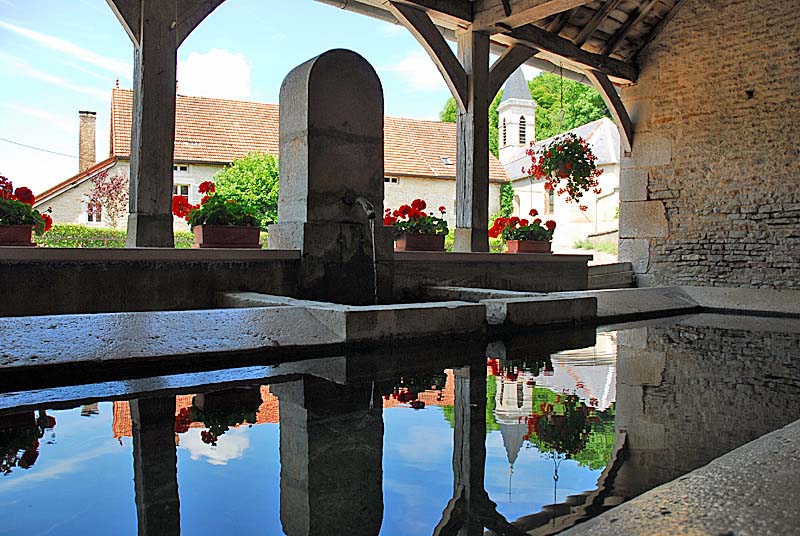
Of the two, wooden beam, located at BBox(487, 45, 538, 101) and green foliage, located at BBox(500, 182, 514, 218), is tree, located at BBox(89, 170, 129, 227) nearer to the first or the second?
wooden beam, located at BBox(487, 45, 538, 101)

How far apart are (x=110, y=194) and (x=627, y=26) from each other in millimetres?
9377

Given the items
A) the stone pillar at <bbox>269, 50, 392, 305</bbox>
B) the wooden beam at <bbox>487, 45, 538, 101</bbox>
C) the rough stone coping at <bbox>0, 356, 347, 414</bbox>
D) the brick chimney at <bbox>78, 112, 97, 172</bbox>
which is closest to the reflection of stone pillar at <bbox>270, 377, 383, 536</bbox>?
the rough stone coping at <bbox>0, 356, 347, 414</bbox>

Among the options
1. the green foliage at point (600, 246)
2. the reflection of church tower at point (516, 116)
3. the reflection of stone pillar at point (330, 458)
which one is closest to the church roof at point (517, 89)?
the reflection of church tower at point (516, 116)

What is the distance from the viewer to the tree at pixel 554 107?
21938mm

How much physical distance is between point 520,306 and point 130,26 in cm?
325

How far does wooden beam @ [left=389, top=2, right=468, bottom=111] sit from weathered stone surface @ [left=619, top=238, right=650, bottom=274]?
374cm

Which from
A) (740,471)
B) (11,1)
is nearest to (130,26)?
(740,471)

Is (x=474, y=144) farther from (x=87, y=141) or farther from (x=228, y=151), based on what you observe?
(x=87, y=141)

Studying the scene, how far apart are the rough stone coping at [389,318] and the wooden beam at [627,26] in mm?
6060

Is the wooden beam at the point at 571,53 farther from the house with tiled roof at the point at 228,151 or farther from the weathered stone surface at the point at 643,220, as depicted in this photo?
the house with tiled roof at the point at 228,151

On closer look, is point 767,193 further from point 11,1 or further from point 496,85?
point 11,1

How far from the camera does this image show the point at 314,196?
4340mm

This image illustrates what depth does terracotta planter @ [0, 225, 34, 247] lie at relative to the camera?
3.66m

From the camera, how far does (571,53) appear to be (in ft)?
25.0
